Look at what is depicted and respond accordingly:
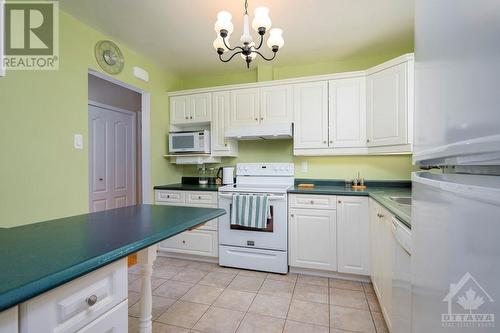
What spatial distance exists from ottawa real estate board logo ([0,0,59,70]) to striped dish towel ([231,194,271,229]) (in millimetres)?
1983

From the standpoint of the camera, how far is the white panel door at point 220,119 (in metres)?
3.03

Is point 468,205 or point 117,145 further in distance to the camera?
point 117,145

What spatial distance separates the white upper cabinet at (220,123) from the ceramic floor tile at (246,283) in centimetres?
146

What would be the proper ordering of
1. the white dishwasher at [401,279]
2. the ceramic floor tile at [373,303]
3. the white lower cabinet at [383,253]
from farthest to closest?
the ceramic floor tile at [373,303]
the white lower cabinet at [383,253]
the white dishwasher at [401,279]

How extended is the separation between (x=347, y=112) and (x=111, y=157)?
11.2 feet

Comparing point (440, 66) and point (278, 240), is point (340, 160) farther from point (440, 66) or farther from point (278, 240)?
point (440, 66)

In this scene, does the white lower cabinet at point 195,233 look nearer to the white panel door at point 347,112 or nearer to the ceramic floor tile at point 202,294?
the ceramic floor tile at point 202,294

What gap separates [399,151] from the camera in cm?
223

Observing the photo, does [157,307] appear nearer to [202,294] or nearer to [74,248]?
[202,294]

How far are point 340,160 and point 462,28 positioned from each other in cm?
255

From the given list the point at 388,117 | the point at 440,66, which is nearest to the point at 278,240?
the point at 388,117

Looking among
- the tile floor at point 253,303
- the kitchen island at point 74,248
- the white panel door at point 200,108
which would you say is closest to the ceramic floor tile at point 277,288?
the tile floor at point 253,303

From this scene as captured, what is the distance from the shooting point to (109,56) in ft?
7.92

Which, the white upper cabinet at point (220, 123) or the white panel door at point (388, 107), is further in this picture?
the white upper cabinet at point (220, 123)
